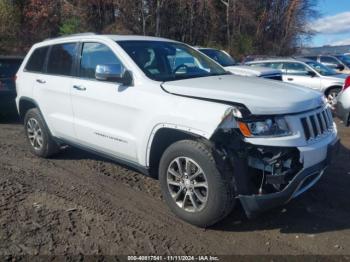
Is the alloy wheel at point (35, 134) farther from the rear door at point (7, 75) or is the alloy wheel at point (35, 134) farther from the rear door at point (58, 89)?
the rear door at point (7, 75)

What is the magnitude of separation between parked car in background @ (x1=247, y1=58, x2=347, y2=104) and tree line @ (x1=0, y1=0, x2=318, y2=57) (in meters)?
16.4

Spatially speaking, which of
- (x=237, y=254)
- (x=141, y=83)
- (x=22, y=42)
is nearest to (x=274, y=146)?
(x=237, y=254)

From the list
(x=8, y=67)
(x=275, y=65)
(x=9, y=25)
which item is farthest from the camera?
(x=9, y=25)

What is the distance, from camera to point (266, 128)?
3557 mm

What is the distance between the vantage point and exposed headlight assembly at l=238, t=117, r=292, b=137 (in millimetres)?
3510

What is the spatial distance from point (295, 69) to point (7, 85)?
29.3 feet

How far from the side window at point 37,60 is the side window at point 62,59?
0.81 ft

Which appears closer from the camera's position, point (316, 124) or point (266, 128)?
point (266, 128)

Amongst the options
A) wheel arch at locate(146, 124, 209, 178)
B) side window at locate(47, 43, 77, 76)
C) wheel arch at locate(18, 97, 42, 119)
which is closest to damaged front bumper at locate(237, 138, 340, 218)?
wheel arch at locate(146, 124, 209, 178)

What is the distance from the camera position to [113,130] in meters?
4.57

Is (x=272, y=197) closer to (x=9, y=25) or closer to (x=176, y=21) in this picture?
(x=9, y=25)

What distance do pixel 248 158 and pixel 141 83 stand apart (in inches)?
55.6

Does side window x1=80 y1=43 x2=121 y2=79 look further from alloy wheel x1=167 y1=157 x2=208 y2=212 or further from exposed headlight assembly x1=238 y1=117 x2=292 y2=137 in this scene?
exposed headlight assembly x1=238 y1=117 x2=292 y2=137

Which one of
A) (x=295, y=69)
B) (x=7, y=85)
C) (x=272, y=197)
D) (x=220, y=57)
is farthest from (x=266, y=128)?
(x=295, y=69)
